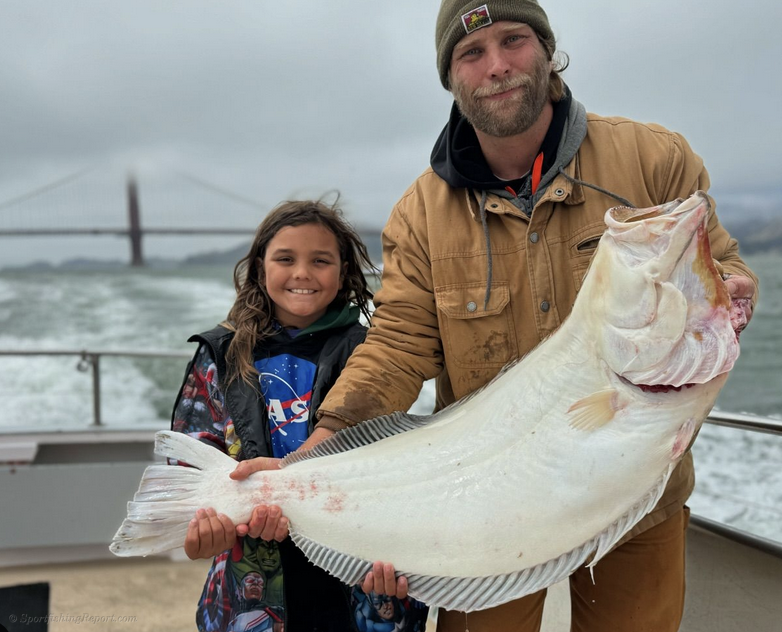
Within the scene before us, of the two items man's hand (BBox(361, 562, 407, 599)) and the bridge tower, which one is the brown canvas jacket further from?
the bridge tower

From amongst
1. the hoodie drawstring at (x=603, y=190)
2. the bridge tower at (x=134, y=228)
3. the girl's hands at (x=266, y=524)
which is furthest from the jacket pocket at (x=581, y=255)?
the bridge tower at (x=134, y=228)

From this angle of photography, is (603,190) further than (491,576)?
Yes

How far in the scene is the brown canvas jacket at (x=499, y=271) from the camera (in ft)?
6.28

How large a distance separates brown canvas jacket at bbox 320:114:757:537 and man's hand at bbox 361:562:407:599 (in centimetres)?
42

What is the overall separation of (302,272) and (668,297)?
1.30 meters

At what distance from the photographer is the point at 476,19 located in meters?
2.01

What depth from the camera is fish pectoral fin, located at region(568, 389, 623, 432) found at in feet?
5.07

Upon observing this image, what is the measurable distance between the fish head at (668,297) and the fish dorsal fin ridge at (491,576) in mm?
292

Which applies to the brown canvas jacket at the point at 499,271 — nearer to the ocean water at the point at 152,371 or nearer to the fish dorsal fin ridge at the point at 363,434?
the fish dorsal fin ridge at the point at 363,434

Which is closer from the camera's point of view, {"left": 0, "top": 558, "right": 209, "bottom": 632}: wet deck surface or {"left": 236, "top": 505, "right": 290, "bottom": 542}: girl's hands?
{"left": 236, "top": 505, "right": 290, "bottom": 542}: girl's hands

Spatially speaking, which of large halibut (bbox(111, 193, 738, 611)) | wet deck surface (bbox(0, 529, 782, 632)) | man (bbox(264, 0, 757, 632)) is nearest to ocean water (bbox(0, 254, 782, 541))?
wet deck surface (bbox(0, 529, 782, 632))

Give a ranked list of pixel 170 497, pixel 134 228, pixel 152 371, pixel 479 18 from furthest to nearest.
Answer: pixel 134 228, pixel 152 371, pixel 479 18, pixel 170 497

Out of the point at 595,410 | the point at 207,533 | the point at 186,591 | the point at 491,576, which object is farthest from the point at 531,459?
the point at 186,591

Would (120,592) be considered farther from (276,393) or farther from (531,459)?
(531,459)
